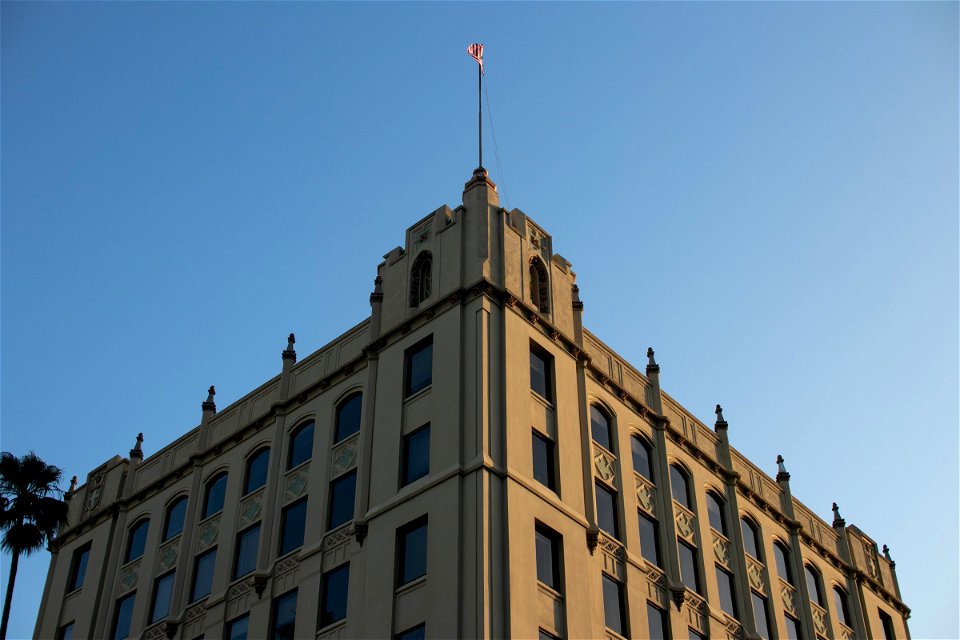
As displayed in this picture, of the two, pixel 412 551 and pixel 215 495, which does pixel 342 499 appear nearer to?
pixel 412 551

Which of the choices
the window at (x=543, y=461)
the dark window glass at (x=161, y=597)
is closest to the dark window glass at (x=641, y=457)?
the window at (x=543, y=461)

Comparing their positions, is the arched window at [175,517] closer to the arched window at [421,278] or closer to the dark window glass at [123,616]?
the dark window glass at [123,616]

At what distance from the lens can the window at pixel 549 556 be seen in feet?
121

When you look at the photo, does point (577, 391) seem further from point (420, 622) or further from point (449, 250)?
point (420, 622)

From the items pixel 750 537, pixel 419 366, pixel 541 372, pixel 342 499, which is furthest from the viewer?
pixel 750 537

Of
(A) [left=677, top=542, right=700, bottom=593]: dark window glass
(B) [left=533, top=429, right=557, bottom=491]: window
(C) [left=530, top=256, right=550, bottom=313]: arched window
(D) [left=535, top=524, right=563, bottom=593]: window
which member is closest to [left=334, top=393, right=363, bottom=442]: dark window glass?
(B) [left=533, top=429, right=557, bottom=491]: window

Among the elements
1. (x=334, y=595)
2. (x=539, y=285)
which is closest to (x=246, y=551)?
(x=334, y=595)

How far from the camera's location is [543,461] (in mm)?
39656

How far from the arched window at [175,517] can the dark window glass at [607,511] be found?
16304mm

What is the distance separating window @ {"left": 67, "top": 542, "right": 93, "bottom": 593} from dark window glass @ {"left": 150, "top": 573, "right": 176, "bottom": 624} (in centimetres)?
540

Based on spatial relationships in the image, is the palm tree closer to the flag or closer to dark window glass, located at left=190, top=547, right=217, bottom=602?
dark window glass, located at left=190, top=547, right=217, bottom=602

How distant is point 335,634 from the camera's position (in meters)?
38.0

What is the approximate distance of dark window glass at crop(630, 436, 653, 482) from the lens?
45219 millimetres

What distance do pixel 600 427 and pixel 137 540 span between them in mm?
19391
